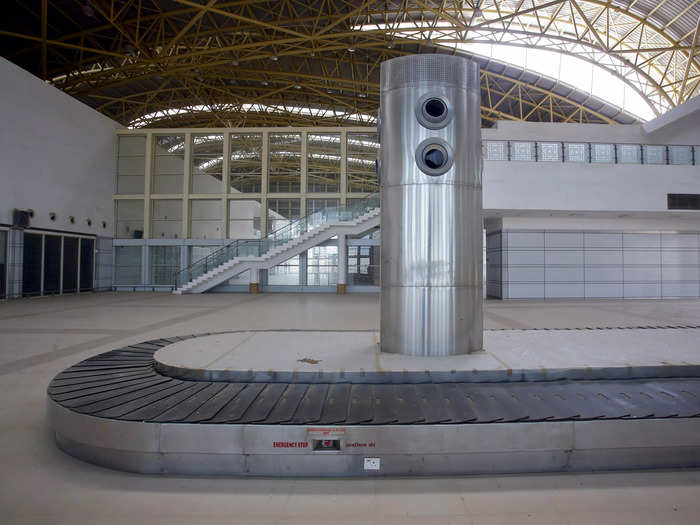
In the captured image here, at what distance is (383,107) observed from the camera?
557 cm

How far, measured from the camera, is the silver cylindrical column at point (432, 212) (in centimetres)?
516

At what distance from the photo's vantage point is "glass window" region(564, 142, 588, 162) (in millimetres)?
18109

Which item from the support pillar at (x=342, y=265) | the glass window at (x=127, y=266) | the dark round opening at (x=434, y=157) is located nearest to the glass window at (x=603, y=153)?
the support pillar at (x=342, y=265)

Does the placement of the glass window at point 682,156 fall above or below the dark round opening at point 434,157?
above

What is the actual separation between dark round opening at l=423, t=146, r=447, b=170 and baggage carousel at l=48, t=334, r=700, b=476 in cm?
298

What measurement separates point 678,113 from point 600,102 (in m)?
17.9

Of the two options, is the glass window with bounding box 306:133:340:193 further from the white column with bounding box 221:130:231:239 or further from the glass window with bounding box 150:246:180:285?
the glass window with bounding box 150:246:180:285

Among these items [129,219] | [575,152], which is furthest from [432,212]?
[129,219]

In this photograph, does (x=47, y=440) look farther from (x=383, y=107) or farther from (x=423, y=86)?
(x=423, y=86)

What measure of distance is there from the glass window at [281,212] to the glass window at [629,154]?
18.9 meters

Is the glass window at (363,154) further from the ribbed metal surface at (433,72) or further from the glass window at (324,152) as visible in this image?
the ribbed metal surface at (433,72)

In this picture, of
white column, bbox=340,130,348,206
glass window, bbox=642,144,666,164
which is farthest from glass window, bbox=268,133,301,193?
glass window, bbox=642,144,666,164

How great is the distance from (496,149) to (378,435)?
1739cm

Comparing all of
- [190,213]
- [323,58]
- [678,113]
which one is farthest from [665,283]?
[190,213]
